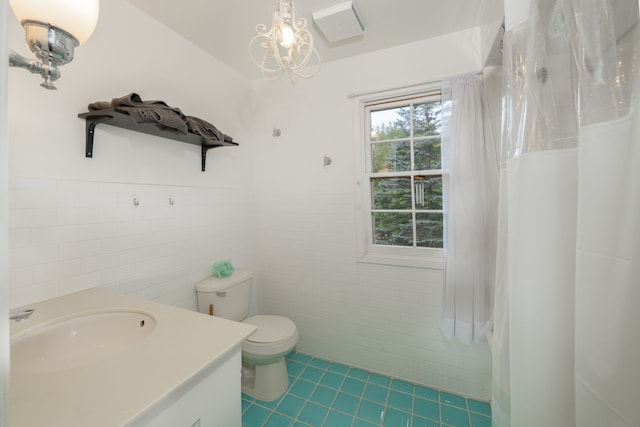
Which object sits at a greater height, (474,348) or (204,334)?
(204,334)

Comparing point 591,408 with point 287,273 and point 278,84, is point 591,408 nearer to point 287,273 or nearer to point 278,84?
point 287,273

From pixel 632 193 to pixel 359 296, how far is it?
168cm

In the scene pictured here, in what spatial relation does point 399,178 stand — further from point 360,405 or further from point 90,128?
point 90,128

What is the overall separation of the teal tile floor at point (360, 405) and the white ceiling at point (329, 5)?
2.22 metres

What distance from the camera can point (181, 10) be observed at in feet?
4.79

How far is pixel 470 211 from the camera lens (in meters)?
1.52

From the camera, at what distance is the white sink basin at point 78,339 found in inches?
33.3

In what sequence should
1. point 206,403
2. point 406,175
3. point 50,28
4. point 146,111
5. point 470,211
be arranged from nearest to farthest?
1. point 50,28
2. point 206,403
3. point 146,111
4. point 470,211
5. point 406,175

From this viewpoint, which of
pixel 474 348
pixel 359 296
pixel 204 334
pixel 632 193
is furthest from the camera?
pixel 359 296

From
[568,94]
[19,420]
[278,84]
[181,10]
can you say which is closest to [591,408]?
[568,94]

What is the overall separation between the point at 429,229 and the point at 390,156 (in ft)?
2.03

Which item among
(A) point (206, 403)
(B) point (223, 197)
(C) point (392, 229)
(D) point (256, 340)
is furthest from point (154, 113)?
(C) point (392, 229)

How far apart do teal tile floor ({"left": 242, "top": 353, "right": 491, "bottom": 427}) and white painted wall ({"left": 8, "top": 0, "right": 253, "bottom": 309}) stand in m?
0.91

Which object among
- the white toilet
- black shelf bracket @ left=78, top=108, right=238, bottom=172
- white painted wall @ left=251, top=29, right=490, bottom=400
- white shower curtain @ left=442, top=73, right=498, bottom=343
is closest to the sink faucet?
black shelf bracket @ left=78, top=108, right=238, bottom=172
